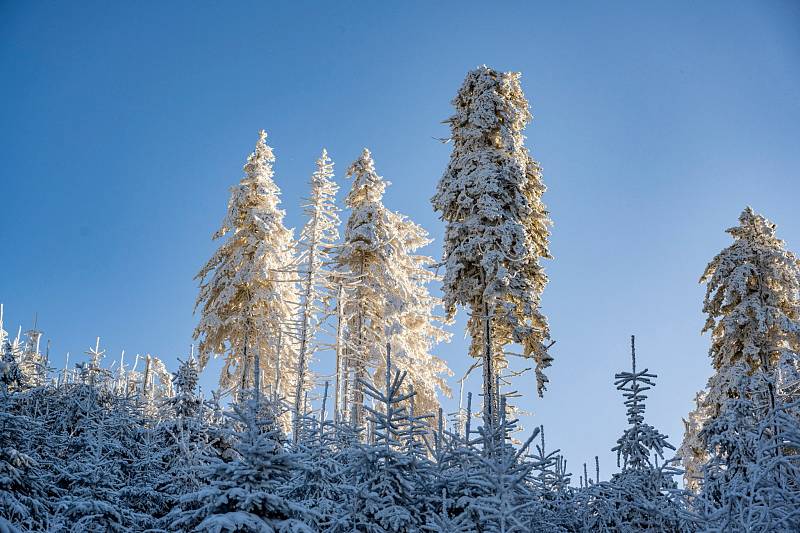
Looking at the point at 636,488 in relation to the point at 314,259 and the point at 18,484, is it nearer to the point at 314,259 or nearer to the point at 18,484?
the point at 18,484

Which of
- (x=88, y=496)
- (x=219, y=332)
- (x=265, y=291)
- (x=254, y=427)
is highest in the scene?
(x=265, y=291)

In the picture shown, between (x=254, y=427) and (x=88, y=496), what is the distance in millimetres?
5391

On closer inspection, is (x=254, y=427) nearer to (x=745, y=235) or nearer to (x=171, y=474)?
(x=171, y=474)

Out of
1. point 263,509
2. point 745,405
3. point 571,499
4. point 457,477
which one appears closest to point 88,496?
point 263,509

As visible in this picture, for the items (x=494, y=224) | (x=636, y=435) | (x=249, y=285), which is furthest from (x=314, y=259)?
(x=636, y=435)

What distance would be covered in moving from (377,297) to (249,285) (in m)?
5.66

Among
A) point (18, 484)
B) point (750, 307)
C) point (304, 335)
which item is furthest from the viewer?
point (304, 335)

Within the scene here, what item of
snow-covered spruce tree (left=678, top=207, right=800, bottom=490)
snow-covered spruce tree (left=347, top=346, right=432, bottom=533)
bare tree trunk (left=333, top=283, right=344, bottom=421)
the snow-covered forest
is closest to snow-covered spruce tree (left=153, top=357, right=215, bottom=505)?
the snow-covered forest

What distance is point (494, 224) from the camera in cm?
1873

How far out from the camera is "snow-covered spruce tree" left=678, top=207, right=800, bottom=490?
1961cm

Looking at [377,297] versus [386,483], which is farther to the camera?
[377,297]

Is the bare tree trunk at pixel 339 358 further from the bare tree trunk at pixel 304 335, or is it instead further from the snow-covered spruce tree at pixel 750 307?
the snow-covered spruce tree at pixel 750 307

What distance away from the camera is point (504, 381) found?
720 inches

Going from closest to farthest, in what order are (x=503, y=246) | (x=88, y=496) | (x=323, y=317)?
1. (x=88, y=496)
2. (x=503, y=246)
3. (x=323, y=317)
